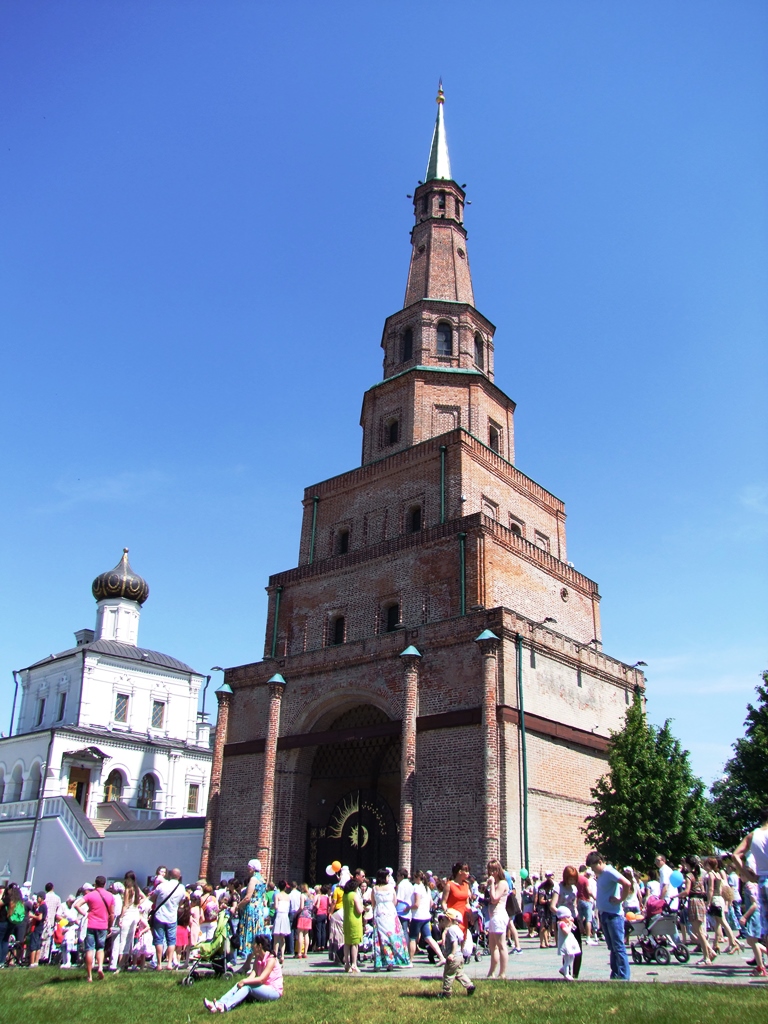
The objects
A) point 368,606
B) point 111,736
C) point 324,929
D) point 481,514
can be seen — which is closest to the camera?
point 324,929

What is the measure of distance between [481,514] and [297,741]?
8674mm

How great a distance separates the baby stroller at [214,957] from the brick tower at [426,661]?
29.6 ft

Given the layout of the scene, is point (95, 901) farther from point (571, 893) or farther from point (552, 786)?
point (552, 786)

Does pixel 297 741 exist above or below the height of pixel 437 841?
above

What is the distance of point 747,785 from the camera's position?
29.5m

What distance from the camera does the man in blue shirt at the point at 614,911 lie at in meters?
10.7

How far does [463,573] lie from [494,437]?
7.90 m

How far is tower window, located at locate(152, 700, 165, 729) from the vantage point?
4800 centimetres

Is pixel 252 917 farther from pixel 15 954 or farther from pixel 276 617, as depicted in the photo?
pixel 276 617

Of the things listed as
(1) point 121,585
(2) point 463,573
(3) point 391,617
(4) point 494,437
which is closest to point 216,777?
(3) point 391,617

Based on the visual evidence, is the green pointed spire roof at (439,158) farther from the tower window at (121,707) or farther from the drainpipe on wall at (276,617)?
the tower window at (121,707)

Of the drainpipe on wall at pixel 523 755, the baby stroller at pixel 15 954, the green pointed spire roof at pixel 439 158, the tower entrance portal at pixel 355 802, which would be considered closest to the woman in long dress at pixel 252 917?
the baby stroller at pixel 15 954

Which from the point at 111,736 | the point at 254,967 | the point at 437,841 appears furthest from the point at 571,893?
the point at 111,736

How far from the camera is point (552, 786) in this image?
23.8 meters
